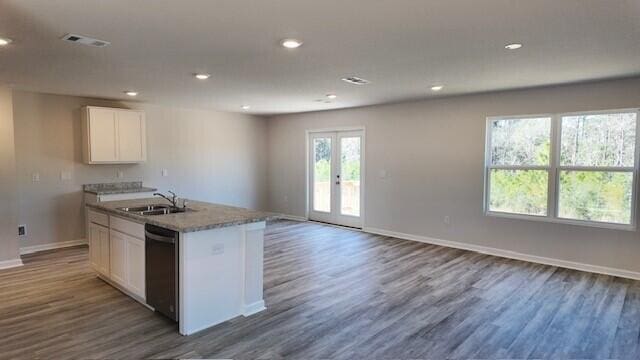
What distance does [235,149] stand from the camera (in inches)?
321

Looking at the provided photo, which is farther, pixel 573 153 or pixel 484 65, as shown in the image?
pixel 573 153

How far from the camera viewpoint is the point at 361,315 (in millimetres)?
3434

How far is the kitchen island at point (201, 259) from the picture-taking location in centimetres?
306

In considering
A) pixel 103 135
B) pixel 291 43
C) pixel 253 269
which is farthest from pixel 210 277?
pixel 103 135

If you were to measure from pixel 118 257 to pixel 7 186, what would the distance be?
233cm

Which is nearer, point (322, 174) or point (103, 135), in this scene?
point (103, 135)

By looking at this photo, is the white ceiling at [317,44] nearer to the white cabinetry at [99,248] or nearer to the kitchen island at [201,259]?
the kitchen island at [201,259]

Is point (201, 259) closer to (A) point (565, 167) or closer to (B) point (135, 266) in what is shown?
(B) point (135, 266)

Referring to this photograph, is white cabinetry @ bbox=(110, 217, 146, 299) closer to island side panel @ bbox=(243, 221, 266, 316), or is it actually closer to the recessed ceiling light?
island side panel @ bbox=(243, 221, 266, 316)

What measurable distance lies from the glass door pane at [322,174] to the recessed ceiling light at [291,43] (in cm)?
471

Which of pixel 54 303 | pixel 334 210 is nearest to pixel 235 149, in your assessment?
pixel 334 210

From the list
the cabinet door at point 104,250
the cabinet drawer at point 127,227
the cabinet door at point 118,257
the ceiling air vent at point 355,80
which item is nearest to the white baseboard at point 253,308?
the cabinet drawer at point 127,227

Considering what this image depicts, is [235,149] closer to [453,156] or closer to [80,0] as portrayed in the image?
[453,156]

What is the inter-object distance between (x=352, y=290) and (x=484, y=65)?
2.69 metres
